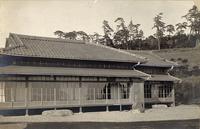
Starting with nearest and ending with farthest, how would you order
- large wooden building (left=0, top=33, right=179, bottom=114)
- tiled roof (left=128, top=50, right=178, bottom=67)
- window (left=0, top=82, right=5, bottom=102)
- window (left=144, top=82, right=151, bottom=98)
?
window (left=0, top=82, right=5, bottom=102) → large wooden building (left=0, top=33, right=179, bottom=114) → window (left=144, top=82, right=151, bottom=98) → tiled roof (left=128, top=50, right=178, bottom=67)

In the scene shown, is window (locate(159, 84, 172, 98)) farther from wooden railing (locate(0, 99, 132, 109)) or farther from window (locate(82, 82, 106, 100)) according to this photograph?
window (locate(82, 82, 106, 100))

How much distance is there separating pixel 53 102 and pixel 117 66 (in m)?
4.08

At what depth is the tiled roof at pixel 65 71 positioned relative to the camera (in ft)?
45.1

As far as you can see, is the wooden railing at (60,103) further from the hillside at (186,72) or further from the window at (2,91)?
the hillside at (186,72)

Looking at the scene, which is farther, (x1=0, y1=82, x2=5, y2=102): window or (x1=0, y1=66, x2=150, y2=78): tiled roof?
(x1=0, y1=66, x2=150, y2=78): tiled roof

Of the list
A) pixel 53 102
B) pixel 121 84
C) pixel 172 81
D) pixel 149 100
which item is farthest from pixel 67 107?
pixel 172 81

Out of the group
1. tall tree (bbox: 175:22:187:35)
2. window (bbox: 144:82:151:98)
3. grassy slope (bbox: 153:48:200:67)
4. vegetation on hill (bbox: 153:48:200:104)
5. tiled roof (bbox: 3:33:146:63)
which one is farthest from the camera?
grassy slope (bbox: 153:48:200:67)

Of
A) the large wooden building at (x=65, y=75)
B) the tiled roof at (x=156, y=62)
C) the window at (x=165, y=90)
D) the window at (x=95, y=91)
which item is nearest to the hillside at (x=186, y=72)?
the tiled roof at (x=156, y=62)

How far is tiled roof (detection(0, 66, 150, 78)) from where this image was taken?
1375cm

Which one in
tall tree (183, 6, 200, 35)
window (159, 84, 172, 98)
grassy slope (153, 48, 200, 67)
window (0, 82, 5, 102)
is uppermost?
tall tree (183, 6, 200, 35)

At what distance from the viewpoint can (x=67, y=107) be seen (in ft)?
50.4

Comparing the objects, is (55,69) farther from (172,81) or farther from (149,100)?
(172,81)

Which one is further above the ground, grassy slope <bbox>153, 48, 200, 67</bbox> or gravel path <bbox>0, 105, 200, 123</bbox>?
grassy slope <bbox>153, 48, 200, 67</bbox>

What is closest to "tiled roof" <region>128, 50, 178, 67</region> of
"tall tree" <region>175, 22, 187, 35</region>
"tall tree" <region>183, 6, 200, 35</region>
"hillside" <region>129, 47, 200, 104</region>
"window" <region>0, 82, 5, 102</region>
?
"hillside" <region>129, 47, 200, 104</region>
